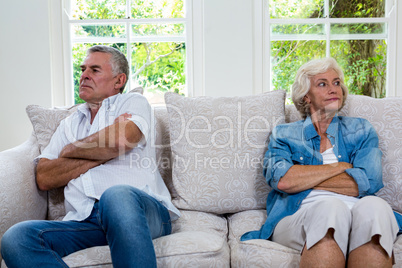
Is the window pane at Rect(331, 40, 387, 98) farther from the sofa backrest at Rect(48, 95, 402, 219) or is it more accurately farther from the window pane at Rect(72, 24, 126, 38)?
the window pane at Rect(72, 24, 126, 38)

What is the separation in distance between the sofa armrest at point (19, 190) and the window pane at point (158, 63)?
A: 114 cm

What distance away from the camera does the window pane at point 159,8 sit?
9.61 ft

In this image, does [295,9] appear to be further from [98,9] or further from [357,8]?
[98,9]

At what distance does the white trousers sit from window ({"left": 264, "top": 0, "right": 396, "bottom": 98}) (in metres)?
1.65

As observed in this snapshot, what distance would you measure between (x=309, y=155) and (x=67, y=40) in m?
1.94

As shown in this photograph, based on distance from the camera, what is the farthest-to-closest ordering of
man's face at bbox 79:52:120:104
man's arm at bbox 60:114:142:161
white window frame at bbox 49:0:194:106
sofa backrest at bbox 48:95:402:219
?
white window frame at bbox 49:0:194:106 → man's face at bbox 79:52:120:104 → sofa backrest at bbox 48:95:402:219 → man's arm at bbox 60:114:142:161

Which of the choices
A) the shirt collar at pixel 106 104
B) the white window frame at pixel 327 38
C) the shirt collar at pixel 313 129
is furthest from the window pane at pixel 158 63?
the shirt collar at pixel 313 129

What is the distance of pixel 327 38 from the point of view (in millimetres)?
2939

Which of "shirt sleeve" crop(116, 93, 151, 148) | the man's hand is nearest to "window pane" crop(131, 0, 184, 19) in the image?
"shirt sleeve" crop(116, 93, 151, 148)

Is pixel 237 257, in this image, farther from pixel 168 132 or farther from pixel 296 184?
pixel 168 132

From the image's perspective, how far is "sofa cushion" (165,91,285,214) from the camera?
6.33ft

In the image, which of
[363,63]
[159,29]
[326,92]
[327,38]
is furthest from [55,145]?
[363,63]

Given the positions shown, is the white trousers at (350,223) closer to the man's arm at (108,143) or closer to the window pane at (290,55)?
the man's arm at (108,143)

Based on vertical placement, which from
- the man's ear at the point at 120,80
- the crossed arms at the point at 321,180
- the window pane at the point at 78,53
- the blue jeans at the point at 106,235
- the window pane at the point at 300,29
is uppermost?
the window pane at the point at 300,29
